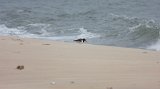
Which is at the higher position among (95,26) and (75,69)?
(95,26)

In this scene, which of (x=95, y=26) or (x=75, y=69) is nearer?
(x=75, y=69)

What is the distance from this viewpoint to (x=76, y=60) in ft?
25.7

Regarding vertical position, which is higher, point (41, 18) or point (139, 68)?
point (41, 18)

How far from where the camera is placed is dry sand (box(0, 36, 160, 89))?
234 inches

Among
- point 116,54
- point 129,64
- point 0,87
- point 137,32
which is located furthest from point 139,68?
point 137,32

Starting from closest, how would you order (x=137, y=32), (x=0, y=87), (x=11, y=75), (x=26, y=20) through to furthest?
(x=0, y=87)
(x=11, y=75)
(x=137, y=32)
(x=26, y=20)

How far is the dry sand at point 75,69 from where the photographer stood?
594 centimetres

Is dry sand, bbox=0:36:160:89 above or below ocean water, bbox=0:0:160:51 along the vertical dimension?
below

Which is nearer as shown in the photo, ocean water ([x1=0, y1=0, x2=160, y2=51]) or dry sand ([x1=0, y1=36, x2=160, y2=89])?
dry sand ([x1=0, y1=36, x2=160, y2=89])

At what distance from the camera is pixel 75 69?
22.6ft

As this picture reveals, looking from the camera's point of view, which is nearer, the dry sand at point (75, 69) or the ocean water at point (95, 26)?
the dry sand at point (75, 69)

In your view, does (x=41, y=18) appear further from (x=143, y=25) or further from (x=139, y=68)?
(x=139, y=68)

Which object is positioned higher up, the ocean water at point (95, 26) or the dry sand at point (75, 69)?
the ocean water at point (95, 26)

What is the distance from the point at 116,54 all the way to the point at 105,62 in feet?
4.87
